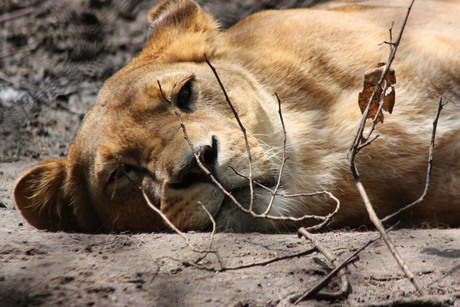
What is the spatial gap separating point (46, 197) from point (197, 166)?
1.19 meters

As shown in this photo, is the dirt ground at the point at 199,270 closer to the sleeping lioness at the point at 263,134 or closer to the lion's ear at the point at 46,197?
the lion's ear at the point at 46,197

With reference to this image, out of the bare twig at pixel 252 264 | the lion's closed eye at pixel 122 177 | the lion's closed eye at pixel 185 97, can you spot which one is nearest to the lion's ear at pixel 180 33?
the lion's closed eye at pixel 185 97

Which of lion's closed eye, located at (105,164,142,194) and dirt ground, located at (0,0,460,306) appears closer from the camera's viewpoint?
dirt ground, located at (0,0,460,306)

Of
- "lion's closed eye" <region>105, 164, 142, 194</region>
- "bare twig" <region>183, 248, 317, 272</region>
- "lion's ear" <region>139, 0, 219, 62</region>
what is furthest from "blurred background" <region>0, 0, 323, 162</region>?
"bare twig" <region>183, 248, 317, 272</region>

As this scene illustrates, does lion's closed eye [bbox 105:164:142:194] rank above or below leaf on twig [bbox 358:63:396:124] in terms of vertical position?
below

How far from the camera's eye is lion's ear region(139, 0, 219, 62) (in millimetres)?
3410

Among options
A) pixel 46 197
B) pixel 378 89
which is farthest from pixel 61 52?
pixel 378 89

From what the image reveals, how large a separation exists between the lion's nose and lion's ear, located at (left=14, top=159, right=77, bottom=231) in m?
1.05

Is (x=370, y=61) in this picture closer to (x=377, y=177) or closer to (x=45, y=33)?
(x=377, y=177)

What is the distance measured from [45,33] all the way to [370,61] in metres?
4.73

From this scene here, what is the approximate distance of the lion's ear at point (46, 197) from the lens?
9.95ft

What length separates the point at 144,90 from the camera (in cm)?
288

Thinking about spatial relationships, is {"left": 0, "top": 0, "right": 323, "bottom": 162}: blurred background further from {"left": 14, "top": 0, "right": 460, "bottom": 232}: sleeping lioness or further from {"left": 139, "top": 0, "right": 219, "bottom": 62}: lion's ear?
{"left": 14, "top": 0, "right": 460, "bottom": 232}: sleeping lioness

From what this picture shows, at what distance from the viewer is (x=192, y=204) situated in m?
2.45
